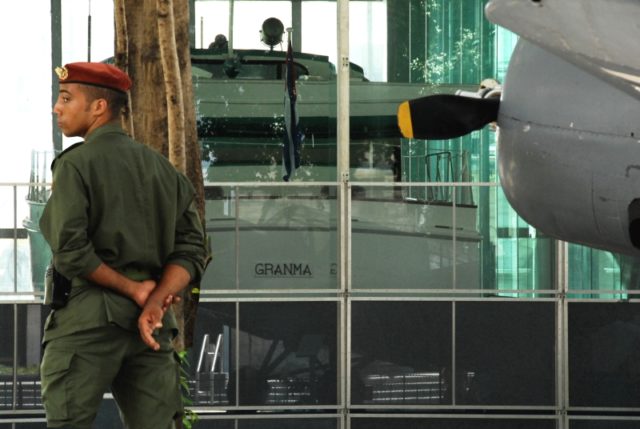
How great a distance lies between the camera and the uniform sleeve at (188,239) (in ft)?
14.9

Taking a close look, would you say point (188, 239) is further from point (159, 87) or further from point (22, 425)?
point (22, 425)

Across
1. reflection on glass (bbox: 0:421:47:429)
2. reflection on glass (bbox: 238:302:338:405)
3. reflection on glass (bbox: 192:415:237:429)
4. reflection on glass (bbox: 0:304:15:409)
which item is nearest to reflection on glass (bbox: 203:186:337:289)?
reflection on glass (bbox: 238:302:338:405)

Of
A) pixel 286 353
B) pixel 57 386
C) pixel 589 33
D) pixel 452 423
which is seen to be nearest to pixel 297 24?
pixel 286 353

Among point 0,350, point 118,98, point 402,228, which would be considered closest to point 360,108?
point 402,228

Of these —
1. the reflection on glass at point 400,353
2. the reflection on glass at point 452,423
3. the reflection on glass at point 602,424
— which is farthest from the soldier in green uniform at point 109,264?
the reflection on glass at point 602,424

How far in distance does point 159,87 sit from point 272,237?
13.2 feet

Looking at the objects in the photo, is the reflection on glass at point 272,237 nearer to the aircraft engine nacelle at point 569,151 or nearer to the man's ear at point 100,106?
the aircraft engine nacelle at point 569,151

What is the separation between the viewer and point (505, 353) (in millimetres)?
10719

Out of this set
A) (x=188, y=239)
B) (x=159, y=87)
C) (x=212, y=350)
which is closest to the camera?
(x=188, y=239)

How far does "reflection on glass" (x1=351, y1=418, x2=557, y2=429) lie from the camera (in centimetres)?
1079

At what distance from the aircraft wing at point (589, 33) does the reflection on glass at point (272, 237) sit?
6.17 m

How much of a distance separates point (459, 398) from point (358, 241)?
54.5 inches

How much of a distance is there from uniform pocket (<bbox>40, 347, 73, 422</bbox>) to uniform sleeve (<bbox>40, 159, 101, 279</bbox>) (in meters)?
0.25

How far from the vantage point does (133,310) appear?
14.4ft
